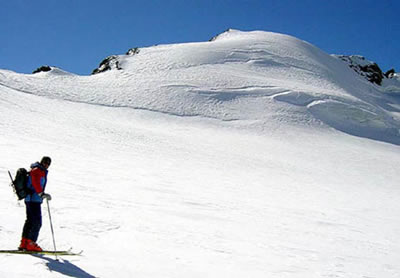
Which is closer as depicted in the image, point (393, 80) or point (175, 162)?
point (175, 162)

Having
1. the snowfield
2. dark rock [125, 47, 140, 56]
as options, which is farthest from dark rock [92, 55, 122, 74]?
dark rock [125, 47, 140, 56]

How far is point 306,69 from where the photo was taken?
173 feet

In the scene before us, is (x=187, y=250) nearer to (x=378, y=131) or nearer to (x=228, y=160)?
(x=228, y=160)

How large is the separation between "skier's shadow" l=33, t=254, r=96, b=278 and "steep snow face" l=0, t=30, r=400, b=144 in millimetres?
27120

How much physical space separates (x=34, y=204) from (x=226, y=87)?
114 feet

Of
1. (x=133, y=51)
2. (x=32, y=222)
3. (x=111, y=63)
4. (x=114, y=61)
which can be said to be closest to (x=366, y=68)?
(x=133, y=51)

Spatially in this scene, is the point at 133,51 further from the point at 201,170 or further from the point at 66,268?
the point at 66,268

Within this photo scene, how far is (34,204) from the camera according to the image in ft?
19.6

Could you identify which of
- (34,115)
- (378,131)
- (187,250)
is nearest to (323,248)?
(187,250)

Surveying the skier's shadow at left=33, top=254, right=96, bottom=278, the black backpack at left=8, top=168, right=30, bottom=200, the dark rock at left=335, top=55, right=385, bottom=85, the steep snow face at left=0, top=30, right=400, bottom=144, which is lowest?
the skier's shadow at left=33, top=254, right=96, bottom=278

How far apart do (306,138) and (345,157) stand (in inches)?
200

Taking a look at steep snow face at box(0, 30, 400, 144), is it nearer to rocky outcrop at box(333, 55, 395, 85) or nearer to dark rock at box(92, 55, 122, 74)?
dark rock at box(92, 55, 122, 74)

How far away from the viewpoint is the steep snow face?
111ft

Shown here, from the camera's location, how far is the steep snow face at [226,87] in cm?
3397
